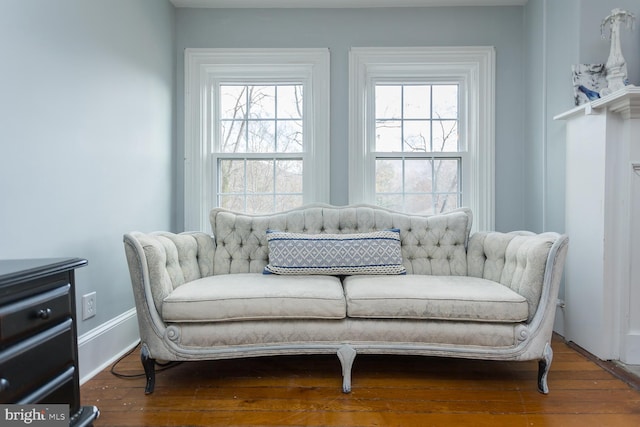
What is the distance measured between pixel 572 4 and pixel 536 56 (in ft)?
1.31

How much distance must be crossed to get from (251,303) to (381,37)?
2.29 m

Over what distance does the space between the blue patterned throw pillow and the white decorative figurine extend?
62.8 inches

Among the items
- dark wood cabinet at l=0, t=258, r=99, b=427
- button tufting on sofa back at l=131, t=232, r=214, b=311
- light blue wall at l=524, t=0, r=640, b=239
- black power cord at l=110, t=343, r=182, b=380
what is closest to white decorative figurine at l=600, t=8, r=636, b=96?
light blue wall at l=524, t=0, r=640, b=239

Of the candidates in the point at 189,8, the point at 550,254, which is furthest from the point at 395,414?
the point at 189,8

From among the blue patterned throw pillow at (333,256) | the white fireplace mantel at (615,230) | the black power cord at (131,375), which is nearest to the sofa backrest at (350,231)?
the blue patterned throw pillow at (333,256)

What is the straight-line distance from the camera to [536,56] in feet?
8.73

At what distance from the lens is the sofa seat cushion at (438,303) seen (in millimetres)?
1744

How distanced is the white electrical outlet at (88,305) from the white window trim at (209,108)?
39.2 inches

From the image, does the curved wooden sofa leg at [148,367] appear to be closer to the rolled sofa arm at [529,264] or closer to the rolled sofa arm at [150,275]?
the rolled sofa arm at [150,275]

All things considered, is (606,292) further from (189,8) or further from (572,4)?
(189,8)

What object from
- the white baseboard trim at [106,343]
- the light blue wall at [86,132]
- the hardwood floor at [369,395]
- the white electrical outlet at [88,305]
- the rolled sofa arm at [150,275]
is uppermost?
the light blue wall at [86,132]

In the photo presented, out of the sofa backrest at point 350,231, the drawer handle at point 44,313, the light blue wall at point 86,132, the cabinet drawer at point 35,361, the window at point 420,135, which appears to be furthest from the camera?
the window at point 420,135

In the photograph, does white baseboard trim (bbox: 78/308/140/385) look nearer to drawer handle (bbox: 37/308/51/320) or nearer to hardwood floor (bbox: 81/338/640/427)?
hardwood floor (bbox: 81/338/640/427)

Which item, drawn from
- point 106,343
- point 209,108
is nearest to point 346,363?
point 106,343
